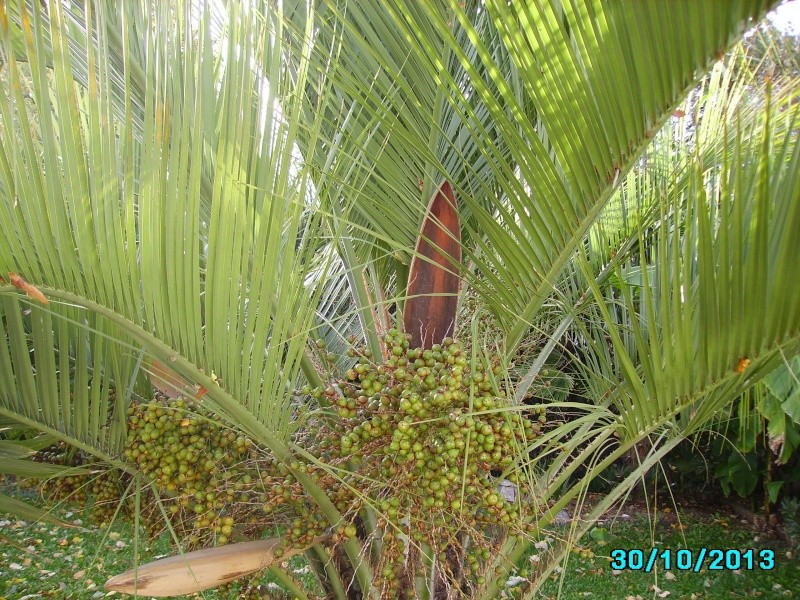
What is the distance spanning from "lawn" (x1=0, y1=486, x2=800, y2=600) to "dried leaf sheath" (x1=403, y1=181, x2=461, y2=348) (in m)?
2.39

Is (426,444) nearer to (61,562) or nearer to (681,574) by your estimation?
(681,574)

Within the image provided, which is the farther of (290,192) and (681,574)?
(681,574)

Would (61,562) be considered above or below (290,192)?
below

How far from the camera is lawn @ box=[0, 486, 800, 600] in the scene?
3.81 metres

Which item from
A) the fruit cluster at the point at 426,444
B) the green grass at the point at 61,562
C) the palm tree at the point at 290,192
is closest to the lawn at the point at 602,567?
the green grass at the point at 61,562

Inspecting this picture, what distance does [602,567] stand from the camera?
432 centimetres

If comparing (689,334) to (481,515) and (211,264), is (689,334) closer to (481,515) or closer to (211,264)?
(481,515)
